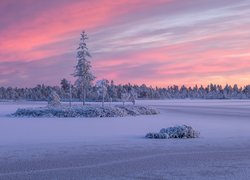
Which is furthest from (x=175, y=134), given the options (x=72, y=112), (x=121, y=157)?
(x=72, y=112)

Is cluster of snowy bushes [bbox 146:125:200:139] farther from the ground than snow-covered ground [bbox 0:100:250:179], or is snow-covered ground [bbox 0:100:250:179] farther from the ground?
cluster of snowy bushes [bbox 146:125:200:139]

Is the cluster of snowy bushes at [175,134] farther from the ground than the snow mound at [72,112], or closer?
closer

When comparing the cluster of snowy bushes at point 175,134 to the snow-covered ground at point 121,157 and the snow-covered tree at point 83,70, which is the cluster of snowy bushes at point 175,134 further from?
the snow-covered tree at point 83,70

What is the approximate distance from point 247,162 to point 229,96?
166603 mm

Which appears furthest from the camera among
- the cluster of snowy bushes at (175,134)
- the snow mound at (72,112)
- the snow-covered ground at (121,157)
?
the snow mound at (72,112)

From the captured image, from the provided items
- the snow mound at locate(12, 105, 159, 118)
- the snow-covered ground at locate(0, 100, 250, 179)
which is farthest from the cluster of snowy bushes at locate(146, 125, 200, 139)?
the snow mound at locate(12, 105, 159, 118)

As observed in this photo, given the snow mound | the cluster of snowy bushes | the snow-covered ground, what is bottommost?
the snow-covered ground

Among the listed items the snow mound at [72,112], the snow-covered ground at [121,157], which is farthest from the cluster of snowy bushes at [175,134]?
the snow mound at [72,112]

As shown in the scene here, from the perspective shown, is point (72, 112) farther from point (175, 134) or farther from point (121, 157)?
point (121, 157)

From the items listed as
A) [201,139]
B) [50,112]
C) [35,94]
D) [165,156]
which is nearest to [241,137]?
[201,139]

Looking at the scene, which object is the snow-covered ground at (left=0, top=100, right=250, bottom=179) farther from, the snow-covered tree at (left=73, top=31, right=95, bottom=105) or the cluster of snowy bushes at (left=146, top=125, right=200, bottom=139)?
the snow-covered tree at (left=73, top=31, right=95, bottom=105)

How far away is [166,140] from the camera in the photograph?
21.7 meters

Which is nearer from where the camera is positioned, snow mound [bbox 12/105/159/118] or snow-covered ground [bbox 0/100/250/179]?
snow-covered ground [bbox 0/100/250/179]

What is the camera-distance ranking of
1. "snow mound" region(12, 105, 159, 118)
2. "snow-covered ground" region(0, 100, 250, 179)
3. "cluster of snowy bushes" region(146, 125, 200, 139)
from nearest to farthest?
"snow-covered ground" region(0, 100, 250, 179) → "cluster of snowy bushes" region(146, 125, 200, 139) → "snow mound" region(12, 105, 159, 118)
